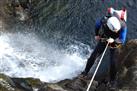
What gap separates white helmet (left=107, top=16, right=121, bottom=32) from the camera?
1123 cm

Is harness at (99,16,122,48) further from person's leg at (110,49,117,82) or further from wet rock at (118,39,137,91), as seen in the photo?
wet rock at (118,39,137,91)

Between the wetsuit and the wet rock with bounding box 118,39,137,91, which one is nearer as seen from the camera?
the wet rock with bounding box 118,39,137,91

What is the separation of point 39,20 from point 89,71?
5.58 m

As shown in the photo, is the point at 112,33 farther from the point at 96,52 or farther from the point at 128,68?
the point at 128,68

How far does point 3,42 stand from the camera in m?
15.3

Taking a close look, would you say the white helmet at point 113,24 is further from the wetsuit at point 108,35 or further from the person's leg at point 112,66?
the person's leg at point 112,66

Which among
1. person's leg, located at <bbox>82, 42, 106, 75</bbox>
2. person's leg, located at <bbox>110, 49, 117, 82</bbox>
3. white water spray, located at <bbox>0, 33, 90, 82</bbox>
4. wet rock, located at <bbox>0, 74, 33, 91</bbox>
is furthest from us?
white water spray, located at <bbox>0, 33, 90, 82</bbox>

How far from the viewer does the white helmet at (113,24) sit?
36.8 ft

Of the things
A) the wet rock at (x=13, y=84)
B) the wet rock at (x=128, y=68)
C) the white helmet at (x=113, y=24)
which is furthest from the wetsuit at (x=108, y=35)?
the wet rock at (x=13, y=84)

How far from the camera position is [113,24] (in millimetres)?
11266

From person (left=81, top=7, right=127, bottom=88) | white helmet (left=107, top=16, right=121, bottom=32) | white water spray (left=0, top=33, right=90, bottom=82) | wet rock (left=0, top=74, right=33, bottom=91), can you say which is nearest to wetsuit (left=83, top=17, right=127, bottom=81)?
person (left=81, top=7, right=127, bottom=88)

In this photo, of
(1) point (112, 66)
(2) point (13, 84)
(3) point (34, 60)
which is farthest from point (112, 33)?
(3) point (34, 60)

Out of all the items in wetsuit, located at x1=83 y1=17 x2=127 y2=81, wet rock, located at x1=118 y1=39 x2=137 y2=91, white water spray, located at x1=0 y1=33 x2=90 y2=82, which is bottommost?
white water spray, located at x1=0 y1=33 x2=90 y2=82

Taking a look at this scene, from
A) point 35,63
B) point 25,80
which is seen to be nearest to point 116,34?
point 25,80
